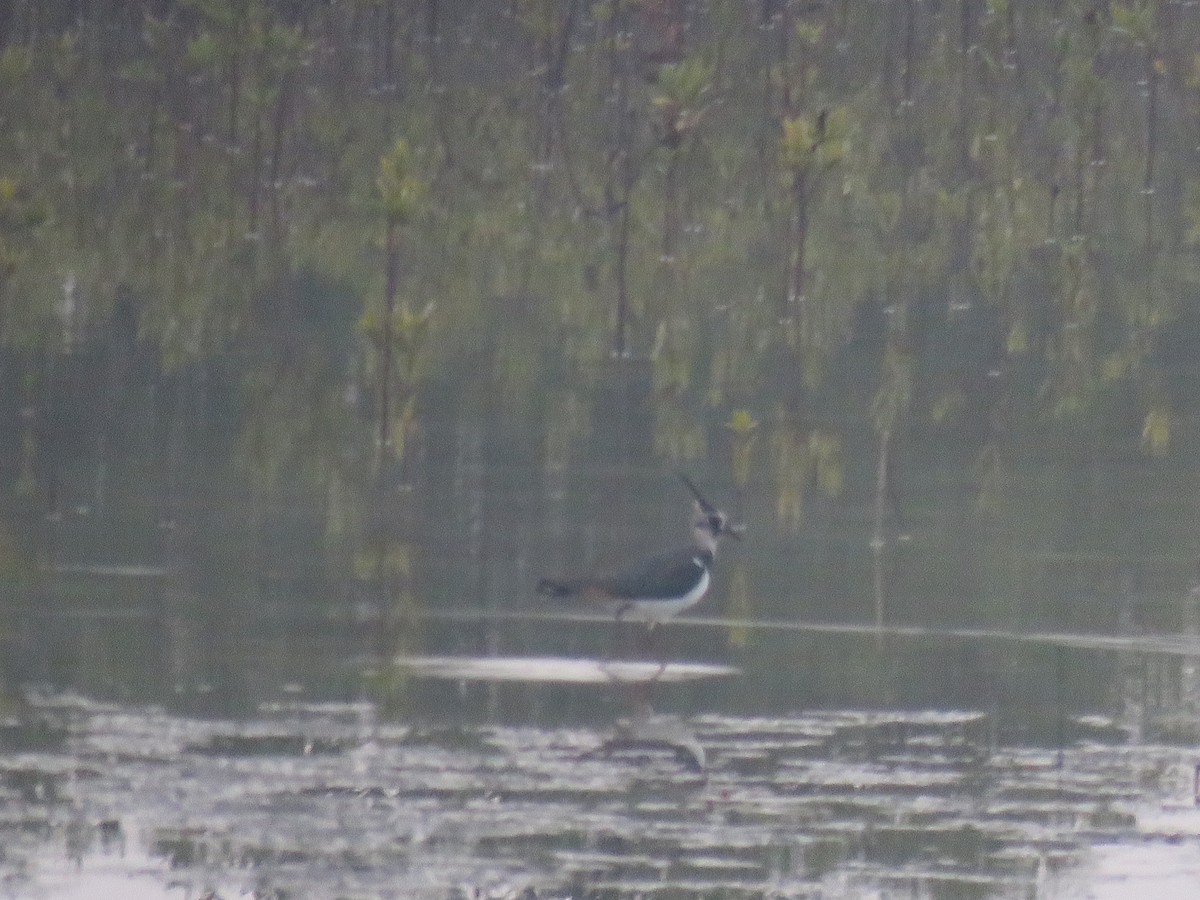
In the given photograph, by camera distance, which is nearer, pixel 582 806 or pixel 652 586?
pixel 582 806

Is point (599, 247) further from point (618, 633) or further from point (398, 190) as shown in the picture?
point (618, 633)

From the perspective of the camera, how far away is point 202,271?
43.9 ft

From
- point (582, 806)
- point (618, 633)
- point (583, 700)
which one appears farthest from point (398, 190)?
point (582, 806)

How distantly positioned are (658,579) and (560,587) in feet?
0.76

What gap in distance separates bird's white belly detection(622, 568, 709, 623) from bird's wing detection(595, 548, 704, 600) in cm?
1

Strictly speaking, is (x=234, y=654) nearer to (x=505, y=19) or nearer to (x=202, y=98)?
(x=202, y=98)

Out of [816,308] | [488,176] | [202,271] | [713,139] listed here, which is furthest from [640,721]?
[713,139]

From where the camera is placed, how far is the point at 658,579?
274 inches

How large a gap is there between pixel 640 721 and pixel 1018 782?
0.84 m

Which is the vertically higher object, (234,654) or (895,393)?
(895,393)

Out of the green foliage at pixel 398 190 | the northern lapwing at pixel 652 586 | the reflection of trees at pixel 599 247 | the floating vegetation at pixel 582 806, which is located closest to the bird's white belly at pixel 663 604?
the northern lapwing at pixel 652 586

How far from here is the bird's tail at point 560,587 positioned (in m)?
7.02

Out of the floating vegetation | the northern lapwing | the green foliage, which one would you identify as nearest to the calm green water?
the floating vegetation

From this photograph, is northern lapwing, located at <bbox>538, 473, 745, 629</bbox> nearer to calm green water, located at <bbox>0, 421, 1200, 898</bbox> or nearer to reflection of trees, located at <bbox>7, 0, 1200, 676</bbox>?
calm green water, located at <bbox>0, 421, 1200, 898</bbox>
